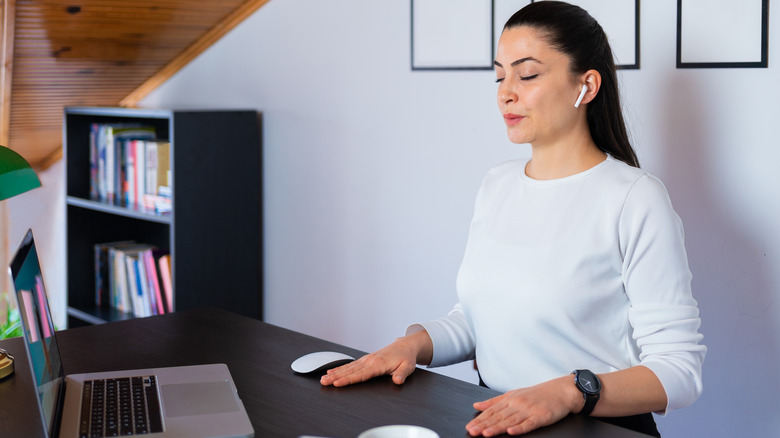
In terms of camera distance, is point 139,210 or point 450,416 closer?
point 450,416

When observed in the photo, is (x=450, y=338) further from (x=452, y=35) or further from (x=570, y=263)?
(x=452, y=35)

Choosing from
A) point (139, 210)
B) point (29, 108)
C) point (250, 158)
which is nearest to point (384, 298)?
point (250, 158)

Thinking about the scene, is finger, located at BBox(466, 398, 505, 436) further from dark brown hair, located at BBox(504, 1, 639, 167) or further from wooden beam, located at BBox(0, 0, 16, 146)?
wooden beam, located at BBox(0, 0, 16, 146)

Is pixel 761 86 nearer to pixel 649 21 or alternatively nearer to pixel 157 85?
pixel 649 21

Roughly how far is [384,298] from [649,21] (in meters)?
1.28

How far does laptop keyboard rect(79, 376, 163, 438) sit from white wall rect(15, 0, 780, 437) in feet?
4.40

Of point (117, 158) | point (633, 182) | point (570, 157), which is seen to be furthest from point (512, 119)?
point (117, 158)

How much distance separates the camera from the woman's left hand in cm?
124

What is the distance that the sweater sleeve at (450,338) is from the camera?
1706 millimetres

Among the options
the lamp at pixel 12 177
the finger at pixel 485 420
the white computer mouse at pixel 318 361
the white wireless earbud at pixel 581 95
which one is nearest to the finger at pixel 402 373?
the white computer mouse at pixel 318 361

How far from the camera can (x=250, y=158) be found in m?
3.20

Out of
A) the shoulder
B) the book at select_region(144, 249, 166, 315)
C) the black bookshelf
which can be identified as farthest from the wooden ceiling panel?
the shoulder

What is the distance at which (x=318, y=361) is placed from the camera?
4.98 ft

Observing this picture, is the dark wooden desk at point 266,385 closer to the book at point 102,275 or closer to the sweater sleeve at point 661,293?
the sweater sleeve at point 661,293
